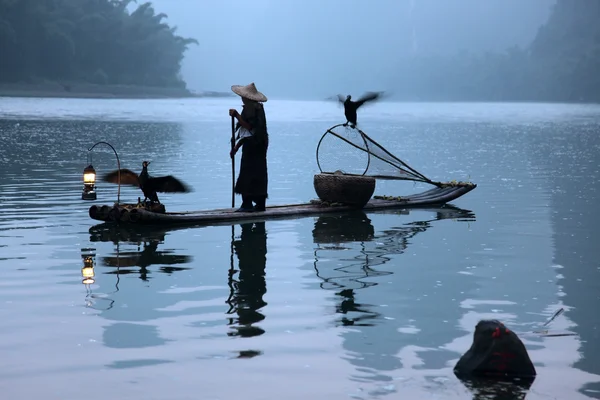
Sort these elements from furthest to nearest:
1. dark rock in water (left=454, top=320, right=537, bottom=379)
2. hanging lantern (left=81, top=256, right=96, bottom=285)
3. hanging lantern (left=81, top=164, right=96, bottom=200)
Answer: hanging lantern (left=81, top=164, right=96, bottom=200), hanging lantern (left=81, top=256, right=96, bottom=285), dark rock in water (left=454, top=320, right=537, bottom=379)

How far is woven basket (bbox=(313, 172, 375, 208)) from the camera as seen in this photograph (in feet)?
48.9

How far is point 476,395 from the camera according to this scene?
625 centimetres

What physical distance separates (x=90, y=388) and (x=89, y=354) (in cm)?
75

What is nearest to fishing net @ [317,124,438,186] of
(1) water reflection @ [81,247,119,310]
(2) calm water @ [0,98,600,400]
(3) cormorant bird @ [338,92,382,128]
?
(3) cormorant bird @ [338,92,382,128]

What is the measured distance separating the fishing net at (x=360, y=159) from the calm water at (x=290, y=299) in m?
0.87

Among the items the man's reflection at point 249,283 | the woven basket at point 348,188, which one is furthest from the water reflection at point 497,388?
the woven basket at point 348,188

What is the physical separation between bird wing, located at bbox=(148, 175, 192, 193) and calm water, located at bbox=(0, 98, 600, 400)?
0.59 meters

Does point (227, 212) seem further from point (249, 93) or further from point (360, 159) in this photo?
point (360, 159)

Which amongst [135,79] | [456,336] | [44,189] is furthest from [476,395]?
[135,79]

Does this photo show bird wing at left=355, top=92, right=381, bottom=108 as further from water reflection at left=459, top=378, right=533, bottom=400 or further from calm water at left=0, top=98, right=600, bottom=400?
water reflection at left=459, top=378, right=533, bottom=400

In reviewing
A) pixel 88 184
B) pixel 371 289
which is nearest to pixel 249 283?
pixel 371 289

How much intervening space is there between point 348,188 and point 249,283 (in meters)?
5.41

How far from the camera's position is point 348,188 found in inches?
588

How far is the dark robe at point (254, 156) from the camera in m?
13.6
